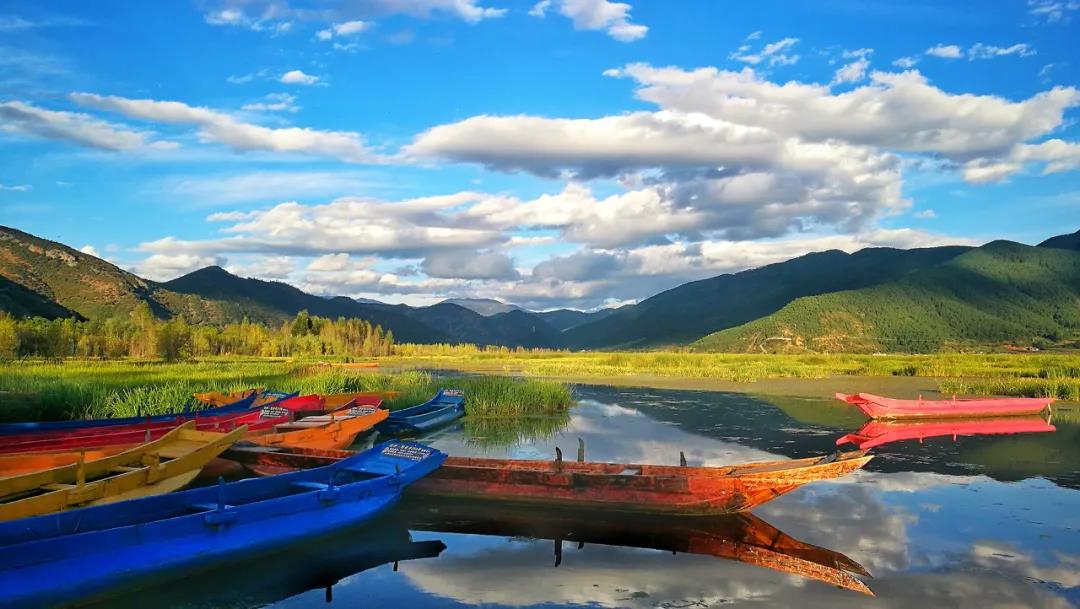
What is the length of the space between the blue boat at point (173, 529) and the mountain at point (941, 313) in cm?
11812

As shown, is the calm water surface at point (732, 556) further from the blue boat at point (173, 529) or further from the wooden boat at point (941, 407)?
the wooden boat at point (941, 407)

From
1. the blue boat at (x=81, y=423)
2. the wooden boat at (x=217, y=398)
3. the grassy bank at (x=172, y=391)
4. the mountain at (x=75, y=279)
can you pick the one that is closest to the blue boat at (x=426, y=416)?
the grassy bank at (x=172, y=391)

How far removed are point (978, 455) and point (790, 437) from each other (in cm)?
548

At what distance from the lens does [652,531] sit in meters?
12.4

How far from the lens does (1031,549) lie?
11.6 meters

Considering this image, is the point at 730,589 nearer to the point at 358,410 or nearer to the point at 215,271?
the point at 358,410

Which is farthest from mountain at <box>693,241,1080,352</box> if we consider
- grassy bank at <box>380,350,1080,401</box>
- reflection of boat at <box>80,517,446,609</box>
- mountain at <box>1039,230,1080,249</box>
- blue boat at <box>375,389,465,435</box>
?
reflection of boat at <box>80,517,446,609</box>

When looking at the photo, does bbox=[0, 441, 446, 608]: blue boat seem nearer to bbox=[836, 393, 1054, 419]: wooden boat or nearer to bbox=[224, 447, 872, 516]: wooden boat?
bbox=[224, 447, 872, 516]: wooden boat

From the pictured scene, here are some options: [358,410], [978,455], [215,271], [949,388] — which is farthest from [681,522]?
[215,271]

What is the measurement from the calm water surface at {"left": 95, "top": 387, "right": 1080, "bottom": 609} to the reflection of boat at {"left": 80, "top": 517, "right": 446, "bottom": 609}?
0.10 feet

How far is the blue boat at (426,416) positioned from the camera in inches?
Answer: 873

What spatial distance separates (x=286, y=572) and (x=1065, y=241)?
21662cm

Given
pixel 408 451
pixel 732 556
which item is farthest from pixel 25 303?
pixel 732 556

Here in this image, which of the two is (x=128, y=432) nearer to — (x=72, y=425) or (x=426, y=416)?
(x=72, y=425)
